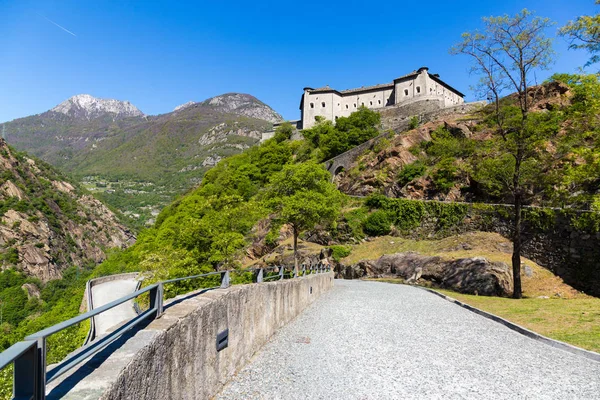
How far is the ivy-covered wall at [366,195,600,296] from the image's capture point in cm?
1784

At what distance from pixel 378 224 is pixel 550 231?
15.1 metres

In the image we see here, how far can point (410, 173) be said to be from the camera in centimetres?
3766

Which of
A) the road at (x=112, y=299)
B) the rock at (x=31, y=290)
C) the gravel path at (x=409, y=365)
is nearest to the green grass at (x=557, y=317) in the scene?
the gravel path at (x=409, y=365)

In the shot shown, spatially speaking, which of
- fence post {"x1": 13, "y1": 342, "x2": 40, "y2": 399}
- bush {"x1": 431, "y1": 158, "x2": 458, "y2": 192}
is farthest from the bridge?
bush {"x1": 431, "y1": 158, "x2": 458, "y2": 192}

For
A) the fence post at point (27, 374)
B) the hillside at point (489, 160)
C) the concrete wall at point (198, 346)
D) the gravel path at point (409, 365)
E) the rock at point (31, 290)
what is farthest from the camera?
the rock at point (31, 290)

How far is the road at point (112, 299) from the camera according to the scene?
94.5 ft

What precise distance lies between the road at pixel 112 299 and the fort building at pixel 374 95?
55984 millimetres

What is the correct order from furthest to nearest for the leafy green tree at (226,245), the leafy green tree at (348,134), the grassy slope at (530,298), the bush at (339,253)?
the leafy green tree at (348,134)
the bush at (339,253)
the leafy green tree at (226,245)
the grassy slope at (530,298)

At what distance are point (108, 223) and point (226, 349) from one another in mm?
154636

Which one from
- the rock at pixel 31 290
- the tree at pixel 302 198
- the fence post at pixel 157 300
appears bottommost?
the rock at pixel 31 290

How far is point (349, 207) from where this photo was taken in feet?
128

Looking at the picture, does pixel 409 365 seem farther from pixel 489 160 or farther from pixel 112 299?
pixel 112 299

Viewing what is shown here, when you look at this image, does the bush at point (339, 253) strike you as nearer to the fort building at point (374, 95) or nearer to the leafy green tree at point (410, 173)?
the leafy green tree at point (410, 173)

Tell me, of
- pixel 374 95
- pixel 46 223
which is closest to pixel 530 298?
pixel 374 95
